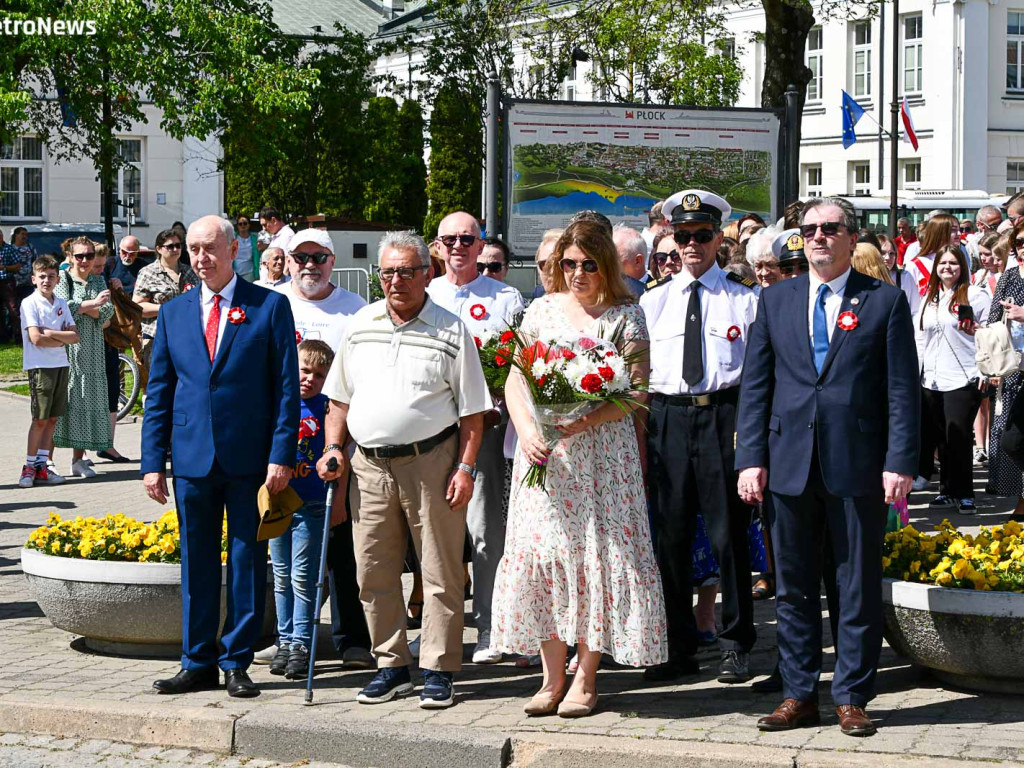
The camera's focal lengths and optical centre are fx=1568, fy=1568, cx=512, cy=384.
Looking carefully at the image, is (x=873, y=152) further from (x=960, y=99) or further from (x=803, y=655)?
(x=803, y=655)

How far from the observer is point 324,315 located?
307 inches

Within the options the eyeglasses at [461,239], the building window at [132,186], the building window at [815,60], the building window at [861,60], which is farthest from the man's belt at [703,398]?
the building window at [132,186]

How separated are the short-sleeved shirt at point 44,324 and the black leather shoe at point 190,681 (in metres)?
7.18

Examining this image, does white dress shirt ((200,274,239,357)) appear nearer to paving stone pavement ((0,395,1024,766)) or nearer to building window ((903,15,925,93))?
paving stone pavement ((0,395,1024,766))

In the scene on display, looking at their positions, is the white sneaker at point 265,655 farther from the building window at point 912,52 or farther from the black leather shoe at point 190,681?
the building window at point 912,52

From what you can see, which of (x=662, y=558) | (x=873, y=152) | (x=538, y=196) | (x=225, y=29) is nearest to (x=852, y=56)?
(x=873, y=152)

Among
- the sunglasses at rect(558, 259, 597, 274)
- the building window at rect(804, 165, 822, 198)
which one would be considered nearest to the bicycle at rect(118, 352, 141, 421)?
the sunglasses at rect(558, 259, 597, 274)

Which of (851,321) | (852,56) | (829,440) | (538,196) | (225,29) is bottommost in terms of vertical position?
(829,440)

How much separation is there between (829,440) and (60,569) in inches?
146

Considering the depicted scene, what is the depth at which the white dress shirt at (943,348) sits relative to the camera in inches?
470

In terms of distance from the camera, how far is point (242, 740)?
20.8 feet

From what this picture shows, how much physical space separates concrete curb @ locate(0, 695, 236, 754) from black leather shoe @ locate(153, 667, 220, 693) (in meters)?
0.24

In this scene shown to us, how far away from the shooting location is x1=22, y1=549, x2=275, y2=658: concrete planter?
732 cm

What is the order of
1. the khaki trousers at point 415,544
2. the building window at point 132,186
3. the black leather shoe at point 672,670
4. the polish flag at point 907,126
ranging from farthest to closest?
the building window at point 132,186 → the polish flag at point 907,126 → the black leather shoe at point 672,670 → the khaki trousers at point 415,544
